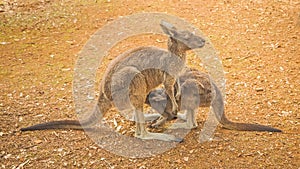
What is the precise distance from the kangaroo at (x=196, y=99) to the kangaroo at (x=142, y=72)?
0.42 ft

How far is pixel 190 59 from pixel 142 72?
5.79 ft

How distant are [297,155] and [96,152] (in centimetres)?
165

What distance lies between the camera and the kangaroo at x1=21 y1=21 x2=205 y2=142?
306 centimetres

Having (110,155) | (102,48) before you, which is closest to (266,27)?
(102,48)

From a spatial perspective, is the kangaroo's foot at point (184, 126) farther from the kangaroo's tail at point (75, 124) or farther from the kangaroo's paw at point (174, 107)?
the kangaroo's tail at point (75, 124)

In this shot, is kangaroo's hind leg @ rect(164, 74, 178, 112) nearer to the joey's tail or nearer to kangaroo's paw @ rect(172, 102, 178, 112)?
kangaroo's paw @ rect(172, 102, 178, 112)

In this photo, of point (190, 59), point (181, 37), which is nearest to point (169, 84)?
point (181, 37)

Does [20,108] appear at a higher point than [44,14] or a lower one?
lower

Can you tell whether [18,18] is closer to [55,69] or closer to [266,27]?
[55,69]

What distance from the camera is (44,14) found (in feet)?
20.5

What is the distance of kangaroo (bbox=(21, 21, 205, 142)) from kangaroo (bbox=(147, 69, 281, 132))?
0.13 metres

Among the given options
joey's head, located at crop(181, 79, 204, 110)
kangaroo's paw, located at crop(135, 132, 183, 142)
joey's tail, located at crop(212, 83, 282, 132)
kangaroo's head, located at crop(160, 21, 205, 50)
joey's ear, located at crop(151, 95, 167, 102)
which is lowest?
kangaroo's paw, located at crop(135, 132, 183, 142)

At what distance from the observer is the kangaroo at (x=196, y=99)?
3.29 metres

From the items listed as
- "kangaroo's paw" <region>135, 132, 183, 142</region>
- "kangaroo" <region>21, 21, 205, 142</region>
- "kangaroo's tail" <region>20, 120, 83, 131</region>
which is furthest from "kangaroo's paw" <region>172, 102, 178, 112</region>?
"kangaroo's tail" <region>20, 120, 83, 131</region>
